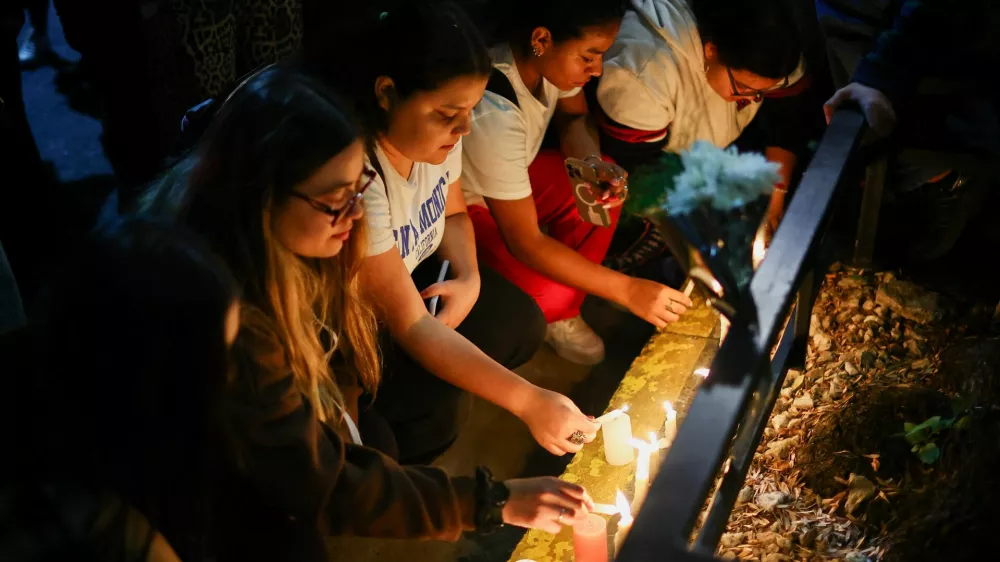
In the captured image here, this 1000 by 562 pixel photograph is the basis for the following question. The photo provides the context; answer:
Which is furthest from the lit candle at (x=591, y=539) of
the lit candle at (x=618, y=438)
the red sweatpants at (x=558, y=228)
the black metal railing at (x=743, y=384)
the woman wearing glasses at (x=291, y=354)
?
the red sweatpants at (x=558, y=228)

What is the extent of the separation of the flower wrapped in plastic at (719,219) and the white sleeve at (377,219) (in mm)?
834

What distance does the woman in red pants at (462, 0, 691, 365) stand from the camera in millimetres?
2611

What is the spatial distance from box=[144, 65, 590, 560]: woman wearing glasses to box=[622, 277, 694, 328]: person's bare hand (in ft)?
3.29

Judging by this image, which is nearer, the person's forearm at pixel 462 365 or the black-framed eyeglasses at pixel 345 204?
the black-framed eyeglasses at pixel 345 204

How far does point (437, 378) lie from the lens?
2590 mm

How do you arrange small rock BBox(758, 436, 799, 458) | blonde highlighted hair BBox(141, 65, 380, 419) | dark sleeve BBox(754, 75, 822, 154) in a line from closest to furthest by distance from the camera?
blonde highlighted hair BBox(141, 65, 380, 419)
small rock BBox(758, 436, 799, 458)
dark sleeve BBox(754, 75, 822, 154)

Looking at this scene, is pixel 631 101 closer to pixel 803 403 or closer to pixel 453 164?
pixel 453 164

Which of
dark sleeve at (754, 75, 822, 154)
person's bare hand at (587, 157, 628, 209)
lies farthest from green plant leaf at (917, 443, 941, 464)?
dark sleeve at (754, 75, 822, 154)

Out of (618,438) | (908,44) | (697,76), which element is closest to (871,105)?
(908,44)

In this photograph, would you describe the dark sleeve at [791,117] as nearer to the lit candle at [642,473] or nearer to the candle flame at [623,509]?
the lit candle at [642,473]

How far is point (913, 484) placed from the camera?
2.22 m

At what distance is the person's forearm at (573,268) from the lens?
289 centimetres

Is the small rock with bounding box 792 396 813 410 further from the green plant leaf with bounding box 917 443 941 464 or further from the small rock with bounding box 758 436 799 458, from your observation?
the green plant leaf with bounding box 917 443 941 464

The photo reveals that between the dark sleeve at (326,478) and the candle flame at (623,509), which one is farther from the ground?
the dark sleeve at (326,478)
